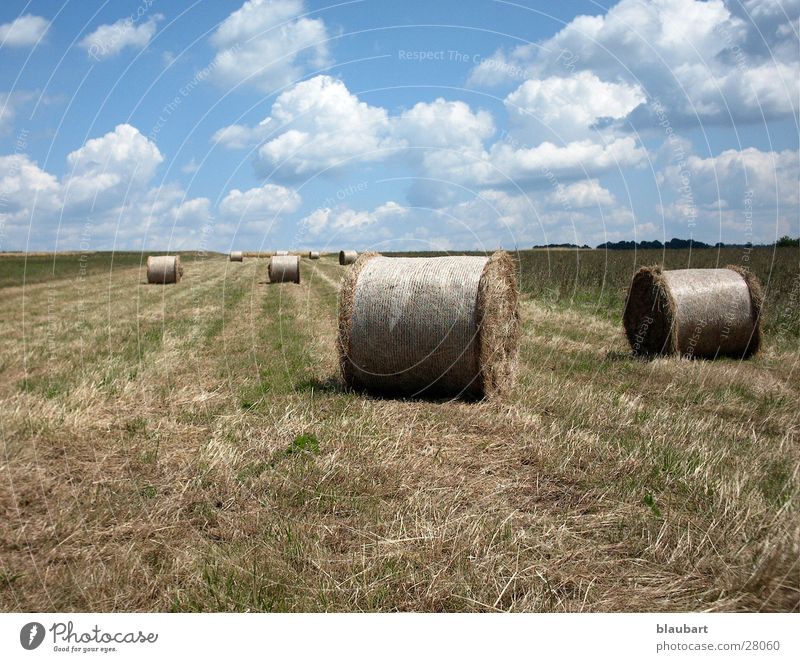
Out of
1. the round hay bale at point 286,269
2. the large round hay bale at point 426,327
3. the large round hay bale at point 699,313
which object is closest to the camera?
the large round hay bale at point 426,327

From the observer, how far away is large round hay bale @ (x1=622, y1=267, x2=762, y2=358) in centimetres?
1233

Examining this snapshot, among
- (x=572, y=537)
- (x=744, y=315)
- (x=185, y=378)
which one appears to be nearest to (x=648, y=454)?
(x=572, y=537)

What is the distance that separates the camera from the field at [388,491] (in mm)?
3996

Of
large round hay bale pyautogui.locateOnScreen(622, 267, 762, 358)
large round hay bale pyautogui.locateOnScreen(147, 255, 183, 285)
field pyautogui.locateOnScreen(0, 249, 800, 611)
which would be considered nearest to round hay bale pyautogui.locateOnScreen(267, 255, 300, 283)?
large round hay bale pyautogui.locateOnScreen(147, 255, 183, 285)

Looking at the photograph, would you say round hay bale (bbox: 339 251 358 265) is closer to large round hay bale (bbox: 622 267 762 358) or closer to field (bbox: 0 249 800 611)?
large round hay bale (bbox: 622 267 762 358)

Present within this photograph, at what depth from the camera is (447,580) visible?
4043 millimetres

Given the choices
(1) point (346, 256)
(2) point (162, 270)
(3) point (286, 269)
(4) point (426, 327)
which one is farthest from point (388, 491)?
(1) point (346, 256)

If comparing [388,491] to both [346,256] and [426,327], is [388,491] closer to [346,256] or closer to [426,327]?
[426,327]

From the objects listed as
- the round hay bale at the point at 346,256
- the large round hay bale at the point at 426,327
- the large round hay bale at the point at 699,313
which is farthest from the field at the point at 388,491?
the round hay bale at the point at 346,256

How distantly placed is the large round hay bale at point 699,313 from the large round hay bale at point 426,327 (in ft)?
14.0

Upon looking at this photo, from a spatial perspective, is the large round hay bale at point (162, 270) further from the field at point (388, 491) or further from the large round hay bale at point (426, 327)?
the large round hay bale at point (426, 327)

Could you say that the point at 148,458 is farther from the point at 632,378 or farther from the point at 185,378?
the point at 632,378

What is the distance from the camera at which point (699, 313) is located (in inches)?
485

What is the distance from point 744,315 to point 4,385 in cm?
1149
